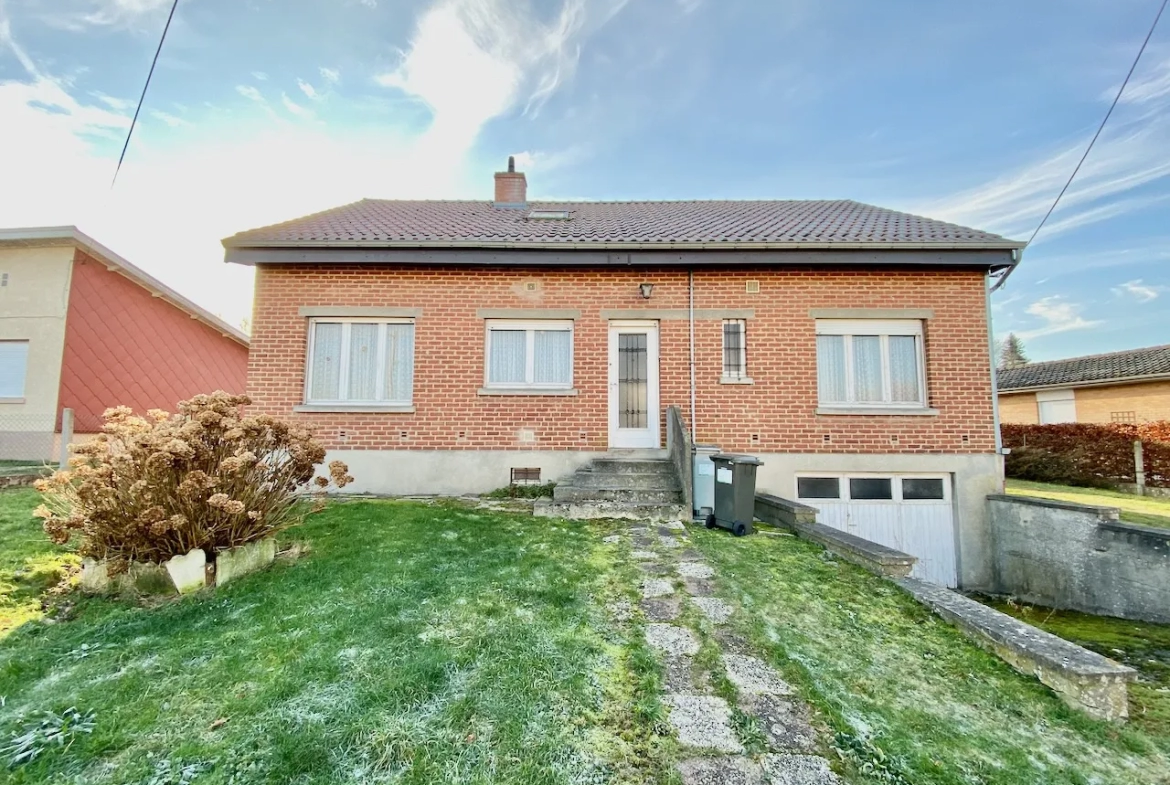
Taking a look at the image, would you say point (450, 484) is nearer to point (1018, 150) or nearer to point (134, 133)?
point (134, 133)

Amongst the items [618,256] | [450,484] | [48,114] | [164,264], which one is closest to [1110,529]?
[618,256]

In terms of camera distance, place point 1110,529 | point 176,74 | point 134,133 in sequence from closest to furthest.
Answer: point 1110,529 < point 176,74 < point 134,133

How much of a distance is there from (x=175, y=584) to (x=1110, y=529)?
34.4ft

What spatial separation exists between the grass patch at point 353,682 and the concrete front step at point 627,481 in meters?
2.74

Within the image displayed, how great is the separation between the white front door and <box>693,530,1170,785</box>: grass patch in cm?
400

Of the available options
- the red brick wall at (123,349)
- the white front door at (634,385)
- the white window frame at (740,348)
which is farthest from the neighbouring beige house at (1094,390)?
the red brick wall at (123,349)

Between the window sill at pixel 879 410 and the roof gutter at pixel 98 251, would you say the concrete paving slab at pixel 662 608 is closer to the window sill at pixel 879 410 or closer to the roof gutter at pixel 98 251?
the window sill at pixel 879 410

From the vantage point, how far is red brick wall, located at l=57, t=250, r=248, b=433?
10508mm

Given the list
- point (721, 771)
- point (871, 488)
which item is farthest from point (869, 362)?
point (721, 771)

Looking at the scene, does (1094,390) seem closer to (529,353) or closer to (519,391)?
(529,353)

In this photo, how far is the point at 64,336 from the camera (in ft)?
33.4

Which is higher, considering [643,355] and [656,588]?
[643,355]

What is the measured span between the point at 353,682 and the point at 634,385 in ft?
20.9

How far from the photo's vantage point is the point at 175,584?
12.5ft
